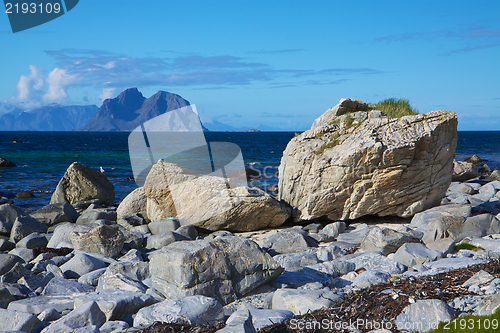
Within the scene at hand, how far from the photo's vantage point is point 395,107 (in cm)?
1178

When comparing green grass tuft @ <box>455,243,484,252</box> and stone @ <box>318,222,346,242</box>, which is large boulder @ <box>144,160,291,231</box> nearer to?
stone @ <box>318,222,346,242</box>

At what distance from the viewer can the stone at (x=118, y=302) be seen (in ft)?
16.6

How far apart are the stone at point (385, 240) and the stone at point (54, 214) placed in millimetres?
10609

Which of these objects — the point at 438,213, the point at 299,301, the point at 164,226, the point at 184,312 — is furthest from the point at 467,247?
the point at 164,226

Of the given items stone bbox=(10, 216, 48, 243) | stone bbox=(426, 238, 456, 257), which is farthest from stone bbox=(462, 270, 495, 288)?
stone bbox=(10, 216, 48, 243)

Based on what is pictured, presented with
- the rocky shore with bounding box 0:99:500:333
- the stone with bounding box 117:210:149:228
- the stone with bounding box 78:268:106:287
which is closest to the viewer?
the rocky shore with bounding box 0:99:500:333

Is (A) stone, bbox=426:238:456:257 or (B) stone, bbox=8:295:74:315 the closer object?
(B) stone, bbox=8:295:74:315

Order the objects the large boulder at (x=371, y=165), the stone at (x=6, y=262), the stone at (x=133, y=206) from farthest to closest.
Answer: the stone at (x=133, y=206), the large boulder at (x=371, y=165), the stone at (x=6, y=262)

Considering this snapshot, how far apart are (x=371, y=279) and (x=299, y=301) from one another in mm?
1629

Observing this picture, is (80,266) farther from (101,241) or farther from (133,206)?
(133,206)

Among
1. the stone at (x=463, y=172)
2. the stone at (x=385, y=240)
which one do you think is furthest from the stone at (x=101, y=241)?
the stone at (x=463, y=172)

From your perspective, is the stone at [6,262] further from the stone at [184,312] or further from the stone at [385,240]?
the stone at [385,240]

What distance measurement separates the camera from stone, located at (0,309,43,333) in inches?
192

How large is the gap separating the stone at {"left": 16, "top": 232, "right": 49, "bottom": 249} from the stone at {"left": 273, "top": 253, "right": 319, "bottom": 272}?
22.4 ft
